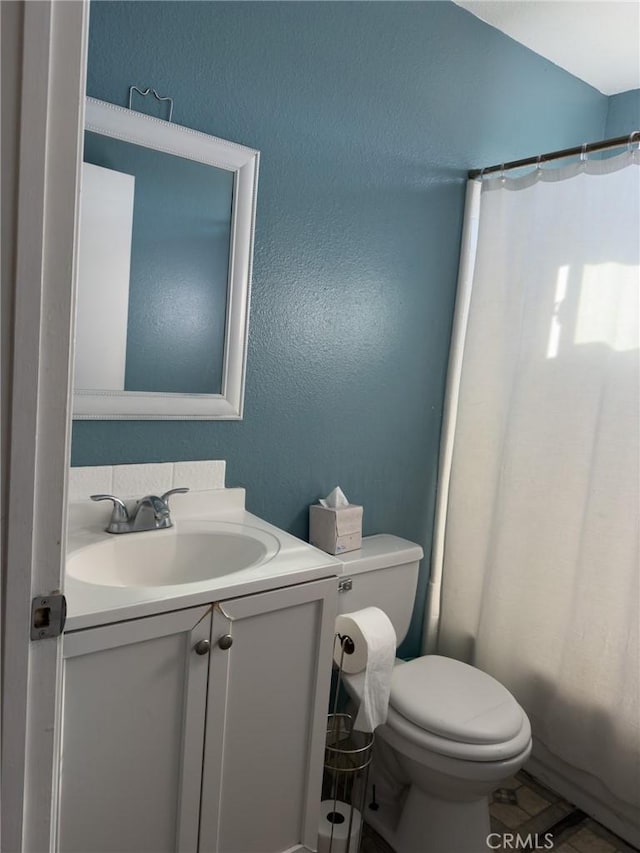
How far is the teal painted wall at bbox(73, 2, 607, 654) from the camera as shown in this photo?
1552 mm

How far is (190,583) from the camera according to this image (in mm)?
1279

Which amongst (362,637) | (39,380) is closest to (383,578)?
(362,637)

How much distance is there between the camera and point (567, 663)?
1.93 meters

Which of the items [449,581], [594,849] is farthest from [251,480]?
[594,849]

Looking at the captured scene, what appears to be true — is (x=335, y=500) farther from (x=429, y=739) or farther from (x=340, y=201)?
(x=340, y=201)

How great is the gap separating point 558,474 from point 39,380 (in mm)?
1672

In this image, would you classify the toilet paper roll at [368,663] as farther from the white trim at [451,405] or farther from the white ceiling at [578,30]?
the white ceiling at [578,30]

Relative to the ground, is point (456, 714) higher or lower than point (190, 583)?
lower

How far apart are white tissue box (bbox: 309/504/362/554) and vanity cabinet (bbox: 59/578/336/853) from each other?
0.43 m

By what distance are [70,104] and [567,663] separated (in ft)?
6.57

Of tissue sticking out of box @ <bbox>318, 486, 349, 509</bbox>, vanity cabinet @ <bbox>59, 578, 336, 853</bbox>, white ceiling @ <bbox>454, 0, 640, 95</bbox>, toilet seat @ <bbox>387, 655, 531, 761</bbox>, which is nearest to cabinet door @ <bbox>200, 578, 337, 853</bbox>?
vanity cabinet @ <bbox>59, 578, 336, 853</bbox>

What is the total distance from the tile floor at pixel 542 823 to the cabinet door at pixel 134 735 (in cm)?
78

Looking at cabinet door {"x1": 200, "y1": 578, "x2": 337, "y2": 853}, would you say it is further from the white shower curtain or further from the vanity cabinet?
the white shower curtain

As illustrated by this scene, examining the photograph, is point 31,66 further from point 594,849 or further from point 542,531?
point 594,849
